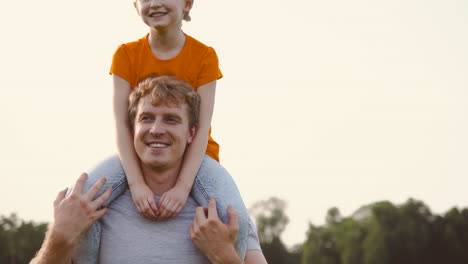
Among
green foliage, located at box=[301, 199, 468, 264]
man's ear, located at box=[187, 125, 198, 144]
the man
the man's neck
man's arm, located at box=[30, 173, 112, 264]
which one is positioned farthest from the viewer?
green foliage, located at box=[301, 199, 468, 264]

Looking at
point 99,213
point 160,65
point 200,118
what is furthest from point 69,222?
point 160,65

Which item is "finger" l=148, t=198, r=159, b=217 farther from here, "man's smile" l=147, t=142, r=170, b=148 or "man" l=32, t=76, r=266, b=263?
"man's smile" l=147, t=142, r=170, b=148

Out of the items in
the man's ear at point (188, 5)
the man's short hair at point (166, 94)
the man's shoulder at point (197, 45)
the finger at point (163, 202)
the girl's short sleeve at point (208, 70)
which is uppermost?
the man's ear at point (188, 5)

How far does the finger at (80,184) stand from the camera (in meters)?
5.50

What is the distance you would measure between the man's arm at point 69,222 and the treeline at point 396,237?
57539 millimetres

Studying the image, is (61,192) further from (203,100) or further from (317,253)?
(317,253)

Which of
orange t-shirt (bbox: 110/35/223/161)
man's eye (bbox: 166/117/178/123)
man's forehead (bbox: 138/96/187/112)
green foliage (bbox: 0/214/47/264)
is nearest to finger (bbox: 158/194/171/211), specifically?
man's eye (bbox: 166/117/178/123)

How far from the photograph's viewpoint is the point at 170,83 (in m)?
5.83

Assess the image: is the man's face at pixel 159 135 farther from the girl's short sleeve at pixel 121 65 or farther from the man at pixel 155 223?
the girl's short sleeve at pixel 121 65

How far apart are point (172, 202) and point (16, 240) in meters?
70.3

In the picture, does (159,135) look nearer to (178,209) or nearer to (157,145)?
(157,145)

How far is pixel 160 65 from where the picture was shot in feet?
20.3

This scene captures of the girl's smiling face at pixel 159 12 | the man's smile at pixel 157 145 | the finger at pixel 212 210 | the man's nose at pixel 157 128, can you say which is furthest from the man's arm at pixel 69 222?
the girl's smiling face at pixel 159 12

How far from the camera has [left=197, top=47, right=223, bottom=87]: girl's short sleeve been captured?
625cm
